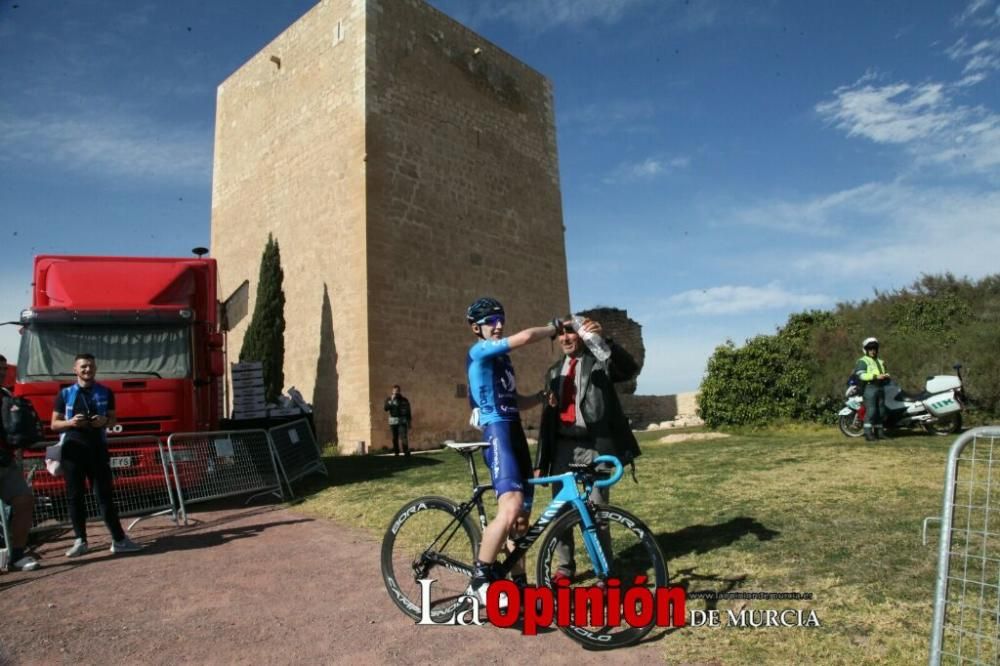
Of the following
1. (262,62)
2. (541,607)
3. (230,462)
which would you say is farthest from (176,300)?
(262,62)

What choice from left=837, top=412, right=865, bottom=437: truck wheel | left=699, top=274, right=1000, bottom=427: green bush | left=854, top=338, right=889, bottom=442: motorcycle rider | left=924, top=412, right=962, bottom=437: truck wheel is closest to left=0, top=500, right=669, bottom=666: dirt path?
left=854, top=338, right=889, bottom=442: motorcycle rider

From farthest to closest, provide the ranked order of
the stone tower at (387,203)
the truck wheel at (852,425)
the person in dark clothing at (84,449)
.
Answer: the stone tower at (387,203), the truck wheel at (852,425), the person in dark clothing at (84,449)

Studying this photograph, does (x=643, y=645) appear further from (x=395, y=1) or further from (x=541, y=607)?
(x=395, y=1)

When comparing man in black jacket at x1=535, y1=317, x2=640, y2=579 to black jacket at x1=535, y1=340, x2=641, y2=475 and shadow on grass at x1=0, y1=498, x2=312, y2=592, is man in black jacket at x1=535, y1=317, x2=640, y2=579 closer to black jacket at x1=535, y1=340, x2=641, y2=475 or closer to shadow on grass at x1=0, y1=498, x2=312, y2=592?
black jacket at x1=535, y1=340, x2=641, y2=475

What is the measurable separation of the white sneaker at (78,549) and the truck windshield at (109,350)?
2.86 m

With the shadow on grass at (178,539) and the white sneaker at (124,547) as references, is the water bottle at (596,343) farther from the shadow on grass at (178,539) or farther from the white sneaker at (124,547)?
the white sneaker at (124,547)

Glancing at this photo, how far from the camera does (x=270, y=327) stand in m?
16.3

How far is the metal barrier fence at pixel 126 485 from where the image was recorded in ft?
23.0

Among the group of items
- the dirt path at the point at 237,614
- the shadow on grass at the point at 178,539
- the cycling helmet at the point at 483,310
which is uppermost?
the cycling helmet at the point at 483,310

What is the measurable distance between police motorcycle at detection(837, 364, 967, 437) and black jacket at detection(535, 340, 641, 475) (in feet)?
24.5

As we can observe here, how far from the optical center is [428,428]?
51.6ft

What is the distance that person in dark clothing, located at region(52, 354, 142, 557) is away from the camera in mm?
5781

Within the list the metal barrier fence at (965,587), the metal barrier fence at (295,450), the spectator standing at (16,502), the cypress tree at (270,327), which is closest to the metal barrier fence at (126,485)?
the spectator standing at (16,502)

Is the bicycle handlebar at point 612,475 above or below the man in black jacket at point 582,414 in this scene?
below
